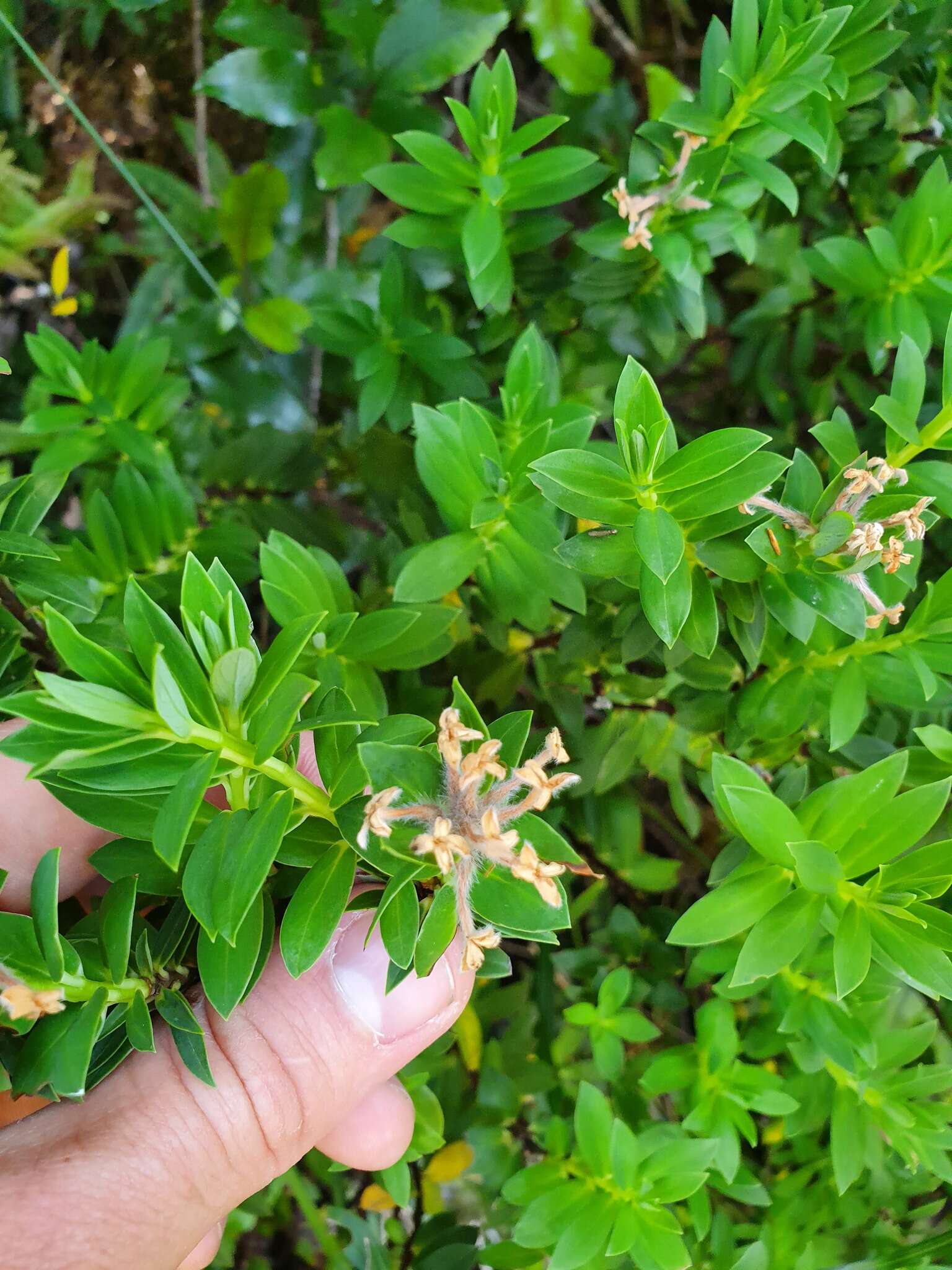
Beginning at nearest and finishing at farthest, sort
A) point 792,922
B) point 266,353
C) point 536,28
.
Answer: point 792,922, point 536,28, point 266,353

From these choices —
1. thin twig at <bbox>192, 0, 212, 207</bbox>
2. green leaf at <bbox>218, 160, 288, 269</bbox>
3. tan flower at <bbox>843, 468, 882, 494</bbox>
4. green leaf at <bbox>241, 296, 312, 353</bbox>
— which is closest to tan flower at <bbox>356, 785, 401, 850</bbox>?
tan flower at <bbox>843, 468, 882, 494</bbox>

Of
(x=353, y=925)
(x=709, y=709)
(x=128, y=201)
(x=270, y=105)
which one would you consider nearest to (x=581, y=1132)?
(x=353, y=925)

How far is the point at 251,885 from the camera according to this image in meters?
0.72

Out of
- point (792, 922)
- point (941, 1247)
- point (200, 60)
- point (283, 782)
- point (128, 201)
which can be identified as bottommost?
point (941, 1247)

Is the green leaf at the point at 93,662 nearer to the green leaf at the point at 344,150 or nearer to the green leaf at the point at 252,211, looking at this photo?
the green leaf at the point at 344,150

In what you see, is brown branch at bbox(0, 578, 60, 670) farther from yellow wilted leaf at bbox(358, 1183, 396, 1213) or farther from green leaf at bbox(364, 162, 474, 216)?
yellow wilted leaf at bbox(358, 1183, 396, 1213)

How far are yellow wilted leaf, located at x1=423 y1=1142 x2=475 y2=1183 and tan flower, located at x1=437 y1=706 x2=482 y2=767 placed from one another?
1.12 m

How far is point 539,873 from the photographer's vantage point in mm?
738

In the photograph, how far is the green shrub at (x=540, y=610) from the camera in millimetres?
798

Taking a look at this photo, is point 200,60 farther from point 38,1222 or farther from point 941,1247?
point 941,1247

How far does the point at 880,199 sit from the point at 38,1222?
1.81 metres

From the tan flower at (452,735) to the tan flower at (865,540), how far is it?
410 millimetres

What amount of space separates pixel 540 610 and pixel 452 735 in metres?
0.42

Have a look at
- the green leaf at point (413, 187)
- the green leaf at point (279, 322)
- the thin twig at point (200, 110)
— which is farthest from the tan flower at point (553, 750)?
the thin twig at point (200, 110)
